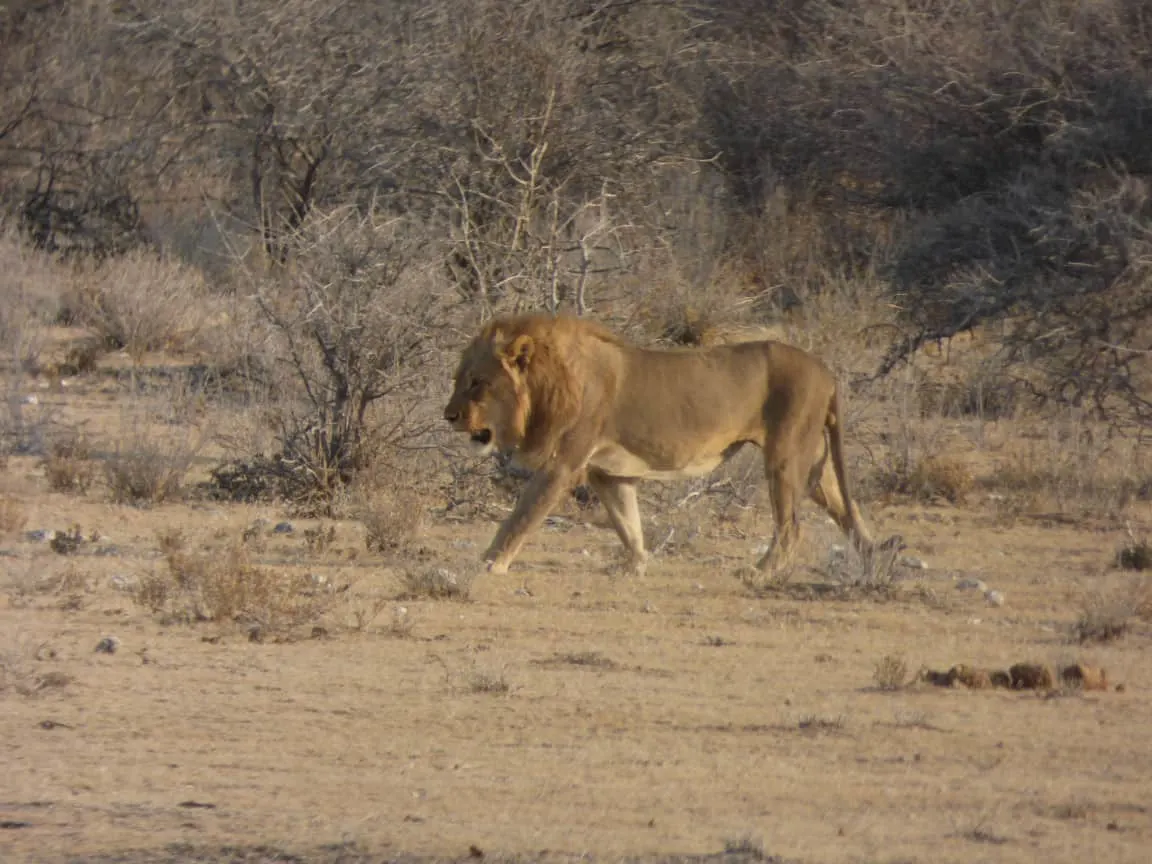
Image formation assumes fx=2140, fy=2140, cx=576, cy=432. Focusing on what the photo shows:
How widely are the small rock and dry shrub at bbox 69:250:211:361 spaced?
10.9 metres

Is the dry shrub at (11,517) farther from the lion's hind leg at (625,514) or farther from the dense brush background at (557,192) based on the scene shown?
the lion's hind leg at (625,514)

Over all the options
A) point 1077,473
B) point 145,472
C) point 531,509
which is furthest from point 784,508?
point 145,472

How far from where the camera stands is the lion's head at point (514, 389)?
1077 cm

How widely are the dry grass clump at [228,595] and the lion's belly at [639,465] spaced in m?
1.75

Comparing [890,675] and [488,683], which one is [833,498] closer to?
[890,675]

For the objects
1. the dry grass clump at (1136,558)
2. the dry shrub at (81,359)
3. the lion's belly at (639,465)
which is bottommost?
the dry shrub at (81,359)

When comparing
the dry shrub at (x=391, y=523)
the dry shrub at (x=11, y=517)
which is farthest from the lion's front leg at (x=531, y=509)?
the dry shrub at (x=11, y=517)

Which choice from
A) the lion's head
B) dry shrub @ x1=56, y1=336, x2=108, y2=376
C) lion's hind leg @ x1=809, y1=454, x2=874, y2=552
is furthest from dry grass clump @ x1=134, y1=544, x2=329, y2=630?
dry shrub @ x1=56, y1=336, x2=108, y2=376

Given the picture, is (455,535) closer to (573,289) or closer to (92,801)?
(573,289)

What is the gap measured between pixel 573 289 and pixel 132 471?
9.90ft

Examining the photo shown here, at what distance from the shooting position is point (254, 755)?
7.26 metres

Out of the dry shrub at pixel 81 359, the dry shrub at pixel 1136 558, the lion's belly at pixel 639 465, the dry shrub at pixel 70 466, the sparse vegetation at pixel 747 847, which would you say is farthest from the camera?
the dry shrub at pixel 81 359

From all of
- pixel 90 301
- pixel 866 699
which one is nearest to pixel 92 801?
pixel 866 699

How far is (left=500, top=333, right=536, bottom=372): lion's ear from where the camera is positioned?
10781mm
